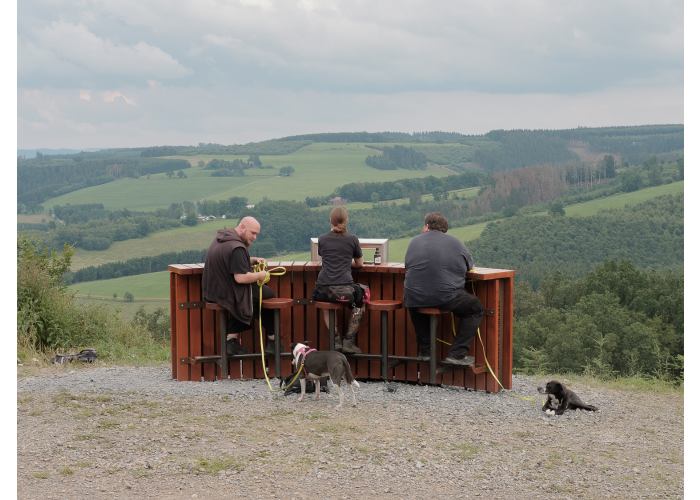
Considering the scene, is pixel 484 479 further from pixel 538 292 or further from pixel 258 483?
pixel 538 292

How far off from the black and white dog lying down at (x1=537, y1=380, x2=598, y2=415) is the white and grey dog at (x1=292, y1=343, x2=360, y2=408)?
73.6 inches

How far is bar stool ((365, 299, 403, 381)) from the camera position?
10.4 metres

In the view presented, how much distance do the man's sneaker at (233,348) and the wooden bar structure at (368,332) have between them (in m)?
0.10

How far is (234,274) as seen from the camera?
10.2 m

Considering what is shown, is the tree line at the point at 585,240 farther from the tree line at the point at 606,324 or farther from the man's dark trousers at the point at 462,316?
the man's dark trousers at the point at 462,316

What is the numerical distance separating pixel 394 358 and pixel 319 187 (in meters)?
89.5

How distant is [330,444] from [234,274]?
287 cm

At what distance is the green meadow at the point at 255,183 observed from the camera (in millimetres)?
96688

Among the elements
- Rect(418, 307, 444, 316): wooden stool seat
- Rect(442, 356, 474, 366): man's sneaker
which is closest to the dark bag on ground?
Rect(418, 307, 444, 316): wooden stool seat

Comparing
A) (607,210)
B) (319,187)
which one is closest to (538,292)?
(607,210)

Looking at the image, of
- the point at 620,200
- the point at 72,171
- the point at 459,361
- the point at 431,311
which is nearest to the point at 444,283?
the point at 431,311

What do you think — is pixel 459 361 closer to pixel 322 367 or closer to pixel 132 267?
pixel 322 367

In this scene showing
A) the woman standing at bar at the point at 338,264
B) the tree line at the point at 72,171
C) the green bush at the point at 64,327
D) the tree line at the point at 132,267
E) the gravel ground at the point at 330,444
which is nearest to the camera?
the gravel ground at the point at 330,444

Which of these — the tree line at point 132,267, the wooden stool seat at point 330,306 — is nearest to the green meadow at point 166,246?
the tree line at point 132,267
